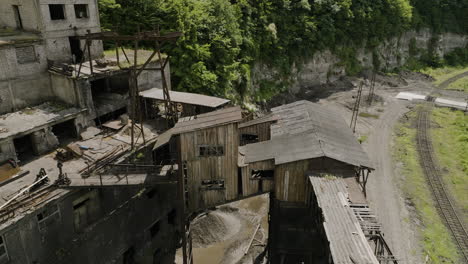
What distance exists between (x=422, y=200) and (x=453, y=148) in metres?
18.5

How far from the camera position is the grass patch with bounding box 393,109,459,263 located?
3322 centimetres

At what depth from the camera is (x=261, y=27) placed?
6519 cm

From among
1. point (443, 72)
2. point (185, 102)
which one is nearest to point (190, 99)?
point (185, 102)

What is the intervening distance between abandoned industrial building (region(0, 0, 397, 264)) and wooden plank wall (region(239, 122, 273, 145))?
0.10 meters

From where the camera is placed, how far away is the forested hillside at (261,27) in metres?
45.0

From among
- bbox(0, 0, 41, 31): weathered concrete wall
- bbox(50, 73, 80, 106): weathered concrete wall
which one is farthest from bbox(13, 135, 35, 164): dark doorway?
bbox(0, 0, 41, 31): weathered concrete wall

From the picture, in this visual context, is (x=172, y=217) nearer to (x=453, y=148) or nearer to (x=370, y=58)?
(x=453, y=148)

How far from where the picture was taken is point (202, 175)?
2641 centimetres

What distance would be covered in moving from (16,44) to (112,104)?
938 centimetres

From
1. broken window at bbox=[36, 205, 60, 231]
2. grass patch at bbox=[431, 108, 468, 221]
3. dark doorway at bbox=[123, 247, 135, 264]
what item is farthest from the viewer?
grass patch at bbox=[431, 108, 468, 221]

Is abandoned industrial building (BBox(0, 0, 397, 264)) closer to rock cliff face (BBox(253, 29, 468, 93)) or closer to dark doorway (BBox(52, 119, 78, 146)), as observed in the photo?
dark doorway (BBox(52, 119, 78, 146))

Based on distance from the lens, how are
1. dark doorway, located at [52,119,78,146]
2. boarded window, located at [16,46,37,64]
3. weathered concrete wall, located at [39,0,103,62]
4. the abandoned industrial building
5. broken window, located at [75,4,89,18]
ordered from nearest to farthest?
the abandoned industrial building → boarded window, located at [16,46,37,64] → dark doorway, located at [52,119,78,146] → weathered concrete wall, located at [39,0,103,62] → broken window, located at [75,4,89,18]

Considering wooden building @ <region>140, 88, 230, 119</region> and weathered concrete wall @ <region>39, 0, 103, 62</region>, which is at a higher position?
weathered concrete wall @ <region>39, 0, 103, 62</region>

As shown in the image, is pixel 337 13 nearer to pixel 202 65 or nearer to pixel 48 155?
pixel 202 65
